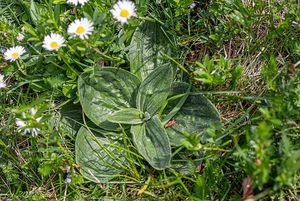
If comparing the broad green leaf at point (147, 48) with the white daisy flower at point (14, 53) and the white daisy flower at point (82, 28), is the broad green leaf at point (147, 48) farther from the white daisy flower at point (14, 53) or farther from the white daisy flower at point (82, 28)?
the white daisy flower at point (14, 53)

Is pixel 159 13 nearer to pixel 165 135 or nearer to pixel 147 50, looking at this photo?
pixel 147 50

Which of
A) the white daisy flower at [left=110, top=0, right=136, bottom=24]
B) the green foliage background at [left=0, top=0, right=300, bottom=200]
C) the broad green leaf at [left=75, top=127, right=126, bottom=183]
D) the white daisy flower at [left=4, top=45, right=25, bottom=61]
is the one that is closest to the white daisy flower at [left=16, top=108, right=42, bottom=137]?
the green foliage background at [left=0, top=0, right=300, bottom=200]

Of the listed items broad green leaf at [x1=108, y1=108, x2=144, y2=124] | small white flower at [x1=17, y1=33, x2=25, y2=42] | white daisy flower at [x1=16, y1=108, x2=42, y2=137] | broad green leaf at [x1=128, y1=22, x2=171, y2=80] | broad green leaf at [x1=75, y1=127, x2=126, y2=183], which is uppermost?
small white flower at [x1=17, y1=33, x2=25, y2=42]

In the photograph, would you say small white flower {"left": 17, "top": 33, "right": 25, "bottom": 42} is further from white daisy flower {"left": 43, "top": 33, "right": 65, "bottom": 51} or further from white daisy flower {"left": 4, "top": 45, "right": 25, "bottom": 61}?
white daisy flower {"left": 43, "top": 33, "right": 65, "bottom": 51}

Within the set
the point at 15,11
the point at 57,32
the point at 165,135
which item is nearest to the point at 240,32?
the point at 165,135

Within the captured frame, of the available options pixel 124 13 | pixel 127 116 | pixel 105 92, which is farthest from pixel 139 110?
pixel 124 13

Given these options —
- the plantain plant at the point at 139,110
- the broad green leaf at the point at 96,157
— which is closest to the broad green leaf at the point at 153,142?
the plantain plant at the point at 139,110
